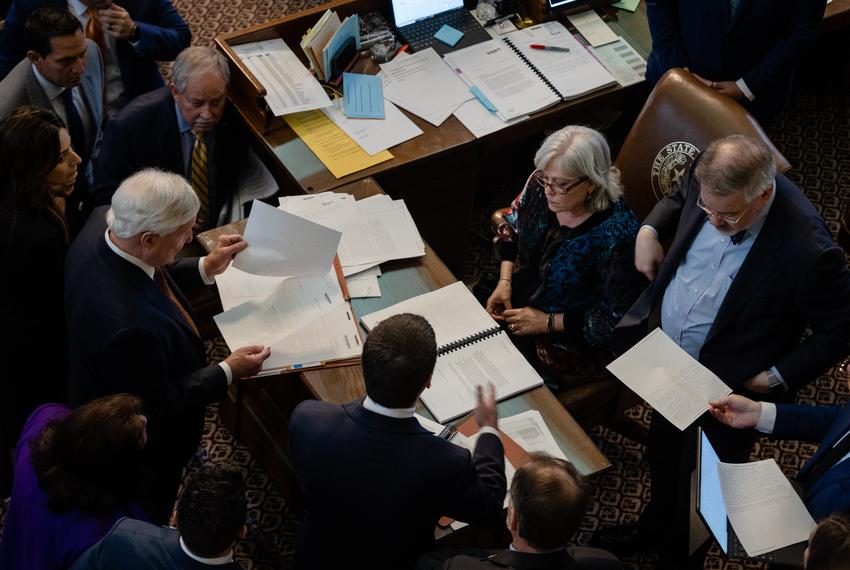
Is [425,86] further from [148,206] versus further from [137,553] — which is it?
[137,553]

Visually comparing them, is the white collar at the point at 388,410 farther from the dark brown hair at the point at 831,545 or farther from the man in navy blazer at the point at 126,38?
the man in navy blazer at the point at 126,38

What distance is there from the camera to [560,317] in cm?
340

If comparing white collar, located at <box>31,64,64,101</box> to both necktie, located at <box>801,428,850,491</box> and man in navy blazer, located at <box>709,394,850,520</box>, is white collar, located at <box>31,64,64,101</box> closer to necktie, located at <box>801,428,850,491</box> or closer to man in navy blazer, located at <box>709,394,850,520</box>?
man in navy blazer, located at <box>709,394,850,520</box>

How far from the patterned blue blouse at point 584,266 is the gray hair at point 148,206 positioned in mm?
1326

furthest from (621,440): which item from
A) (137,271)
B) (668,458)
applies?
(137,271)

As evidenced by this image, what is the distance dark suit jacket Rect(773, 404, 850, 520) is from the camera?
2.62 metres

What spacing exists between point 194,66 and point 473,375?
1.71 m

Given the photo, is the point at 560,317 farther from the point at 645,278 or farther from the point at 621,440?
the point at 621,440

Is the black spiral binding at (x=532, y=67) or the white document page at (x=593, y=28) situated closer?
the black spiral binding at (x=532, y=67)

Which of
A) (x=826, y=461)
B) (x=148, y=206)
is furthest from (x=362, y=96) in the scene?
(x=826, y=461)

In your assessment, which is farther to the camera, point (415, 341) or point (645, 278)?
point (645, 278)

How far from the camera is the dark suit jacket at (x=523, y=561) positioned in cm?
224

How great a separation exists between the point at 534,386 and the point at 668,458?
70 centimetres

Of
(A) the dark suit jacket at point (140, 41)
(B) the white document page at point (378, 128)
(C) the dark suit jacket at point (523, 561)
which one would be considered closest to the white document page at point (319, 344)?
(C) the dark suit jacket at point (523, 561)
